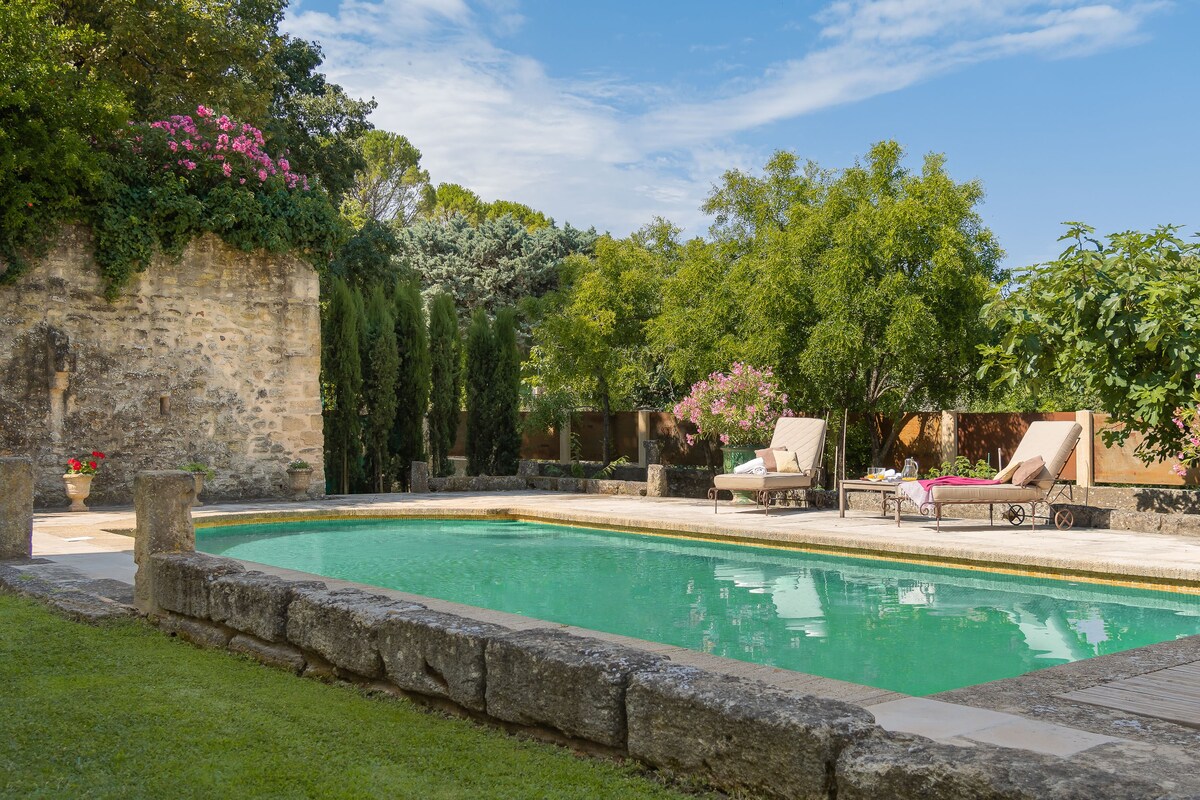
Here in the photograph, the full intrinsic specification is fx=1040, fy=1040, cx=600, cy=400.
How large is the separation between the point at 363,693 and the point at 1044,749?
2372 millimetres

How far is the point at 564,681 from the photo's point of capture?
315cm

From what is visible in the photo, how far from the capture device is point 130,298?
13.4 m

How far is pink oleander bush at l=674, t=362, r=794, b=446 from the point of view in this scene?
44.6 ft

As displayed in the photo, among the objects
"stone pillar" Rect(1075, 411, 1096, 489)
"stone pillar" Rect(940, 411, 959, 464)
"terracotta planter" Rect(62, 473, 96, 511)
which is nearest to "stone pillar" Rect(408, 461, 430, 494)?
"terracotta planter" Rect(62, 473, 96, 511)

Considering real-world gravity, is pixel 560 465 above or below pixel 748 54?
below

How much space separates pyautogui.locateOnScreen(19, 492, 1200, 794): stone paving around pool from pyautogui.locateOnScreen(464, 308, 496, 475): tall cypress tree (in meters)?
2.97

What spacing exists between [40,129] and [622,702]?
38.2 ft

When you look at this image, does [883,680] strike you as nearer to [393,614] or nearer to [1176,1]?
[393,614]

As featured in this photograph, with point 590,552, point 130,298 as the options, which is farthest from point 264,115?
point 590,552

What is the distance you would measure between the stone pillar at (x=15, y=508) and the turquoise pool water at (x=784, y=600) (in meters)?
2.27

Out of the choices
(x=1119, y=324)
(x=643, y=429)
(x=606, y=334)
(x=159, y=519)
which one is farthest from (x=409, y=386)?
(x=159, y=519)

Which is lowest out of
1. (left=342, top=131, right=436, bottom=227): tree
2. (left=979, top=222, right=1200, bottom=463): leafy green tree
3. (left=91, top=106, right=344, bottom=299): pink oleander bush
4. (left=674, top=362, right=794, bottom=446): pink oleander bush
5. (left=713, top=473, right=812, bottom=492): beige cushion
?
(left=713, top=473, right=812, bottom=492): beige cushion

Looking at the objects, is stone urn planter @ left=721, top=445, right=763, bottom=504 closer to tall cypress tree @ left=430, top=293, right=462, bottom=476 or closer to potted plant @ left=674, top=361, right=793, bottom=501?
potted plant @ left=674, top=361, right=793, bottom=501

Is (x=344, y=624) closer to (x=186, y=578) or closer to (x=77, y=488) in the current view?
(x=186, y=578)
